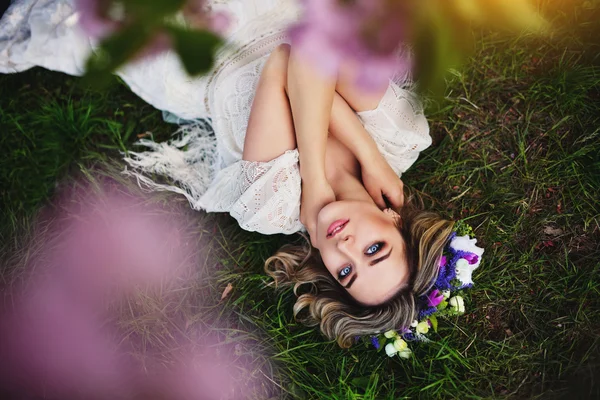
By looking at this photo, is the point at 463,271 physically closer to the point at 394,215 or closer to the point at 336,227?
the point at 394,215

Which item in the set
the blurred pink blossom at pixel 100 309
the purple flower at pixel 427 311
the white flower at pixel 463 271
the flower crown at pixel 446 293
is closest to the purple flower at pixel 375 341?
the flower crown at pixel 446 293

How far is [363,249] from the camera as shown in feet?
6.63

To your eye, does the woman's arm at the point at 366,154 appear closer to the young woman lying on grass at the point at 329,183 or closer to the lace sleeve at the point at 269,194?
the young woman lying on grass at the point at 329,183

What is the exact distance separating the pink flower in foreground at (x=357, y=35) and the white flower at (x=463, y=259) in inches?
59.6

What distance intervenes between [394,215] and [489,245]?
1.98ft

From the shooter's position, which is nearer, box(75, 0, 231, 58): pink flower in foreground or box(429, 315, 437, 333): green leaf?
box(75, 0, 231, 58): pink flower in foreground

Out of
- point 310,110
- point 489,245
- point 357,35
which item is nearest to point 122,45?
point 357,35

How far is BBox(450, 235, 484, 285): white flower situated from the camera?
2.16 metres

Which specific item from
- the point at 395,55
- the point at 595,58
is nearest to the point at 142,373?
the point at 395,55

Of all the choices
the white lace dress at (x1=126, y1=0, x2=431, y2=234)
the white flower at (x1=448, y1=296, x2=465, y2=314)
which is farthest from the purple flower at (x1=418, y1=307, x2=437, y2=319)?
the white lace dress at (x1=126, y1=0, x2=431, y2=234)

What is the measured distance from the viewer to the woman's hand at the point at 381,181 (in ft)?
7.58

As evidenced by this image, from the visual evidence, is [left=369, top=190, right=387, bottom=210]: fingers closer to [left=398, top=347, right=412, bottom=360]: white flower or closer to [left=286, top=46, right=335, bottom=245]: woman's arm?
[left=286, top=46, right=335, bottom=245]: woman's arm

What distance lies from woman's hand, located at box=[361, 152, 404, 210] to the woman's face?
18cm

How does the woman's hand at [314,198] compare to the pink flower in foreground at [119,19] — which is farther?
the woman's hand at [314,198]
